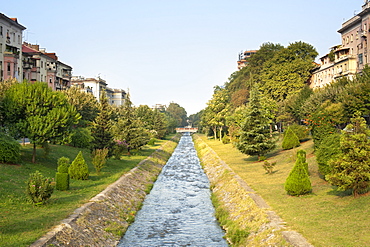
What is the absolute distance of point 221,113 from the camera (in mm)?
84125

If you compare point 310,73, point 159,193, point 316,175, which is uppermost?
point 310,73

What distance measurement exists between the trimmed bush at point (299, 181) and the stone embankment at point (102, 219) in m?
9.77

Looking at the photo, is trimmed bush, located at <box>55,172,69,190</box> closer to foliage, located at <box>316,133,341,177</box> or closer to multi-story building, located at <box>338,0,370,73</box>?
foliage, located at <box>316,133,341,177</box>

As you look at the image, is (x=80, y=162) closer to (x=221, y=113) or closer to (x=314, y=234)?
(x=314, y=234)

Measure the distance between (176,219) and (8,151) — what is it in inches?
527

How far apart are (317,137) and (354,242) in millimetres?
18948

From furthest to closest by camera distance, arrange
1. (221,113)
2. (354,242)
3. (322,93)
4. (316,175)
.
Answer: (221,113), (322,93), (316,175), (354,242)

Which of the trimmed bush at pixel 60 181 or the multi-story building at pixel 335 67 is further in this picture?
the multi-story building at pixel 335 67

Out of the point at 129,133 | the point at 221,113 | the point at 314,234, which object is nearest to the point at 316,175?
the point at 314,234

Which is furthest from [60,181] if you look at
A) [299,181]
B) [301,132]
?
[301,132]

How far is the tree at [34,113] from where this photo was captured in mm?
30188

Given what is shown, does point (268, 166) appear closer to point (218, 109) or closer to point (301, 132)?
point (301, 132)

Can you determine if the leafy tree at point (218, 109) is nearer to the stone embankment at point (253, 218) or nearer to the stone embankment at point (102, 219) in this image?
the stone embankment at point (102, 219)

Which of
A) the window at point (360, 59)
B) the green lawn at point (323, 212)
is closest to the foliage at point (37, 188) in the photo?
the green lawn at point (323, 212)
